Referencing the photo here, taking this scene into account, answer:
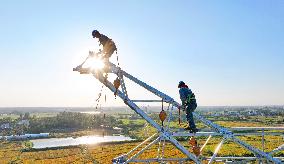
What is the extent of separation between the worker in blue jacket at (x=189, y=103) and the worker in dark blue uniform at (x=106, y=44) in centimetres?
225

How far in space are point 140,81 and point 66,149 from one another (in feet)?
201

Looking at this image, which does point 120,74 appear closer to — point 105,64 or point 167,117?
point 105,64

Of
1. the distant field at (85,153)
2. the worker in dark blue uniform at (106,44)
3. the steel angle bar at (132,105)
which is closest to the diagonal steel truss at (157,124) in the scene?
the steel angle bar at (132,105)

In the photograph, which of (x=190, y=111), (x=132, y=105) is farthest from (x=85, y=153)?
(x=190, y=111)

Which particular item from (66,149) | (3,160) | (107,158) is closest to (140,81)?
(107,158)

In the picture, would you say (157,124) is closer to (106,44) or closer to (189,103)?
(189,103)

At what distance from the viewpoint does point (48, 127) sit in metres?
118

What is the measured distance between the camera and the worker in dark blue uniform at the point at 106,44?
33.8 feet

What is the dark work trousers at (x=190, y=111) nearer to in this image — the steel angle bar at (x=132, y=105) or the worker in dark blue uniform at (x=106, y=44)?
the steel angle bar at (x=132, y=105)

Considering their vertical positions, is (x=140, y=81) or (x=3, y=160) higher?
(x=140, y=81)

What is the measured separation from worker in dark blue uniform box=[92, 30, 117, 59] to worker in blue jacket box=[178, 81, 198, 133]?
88.4 inches

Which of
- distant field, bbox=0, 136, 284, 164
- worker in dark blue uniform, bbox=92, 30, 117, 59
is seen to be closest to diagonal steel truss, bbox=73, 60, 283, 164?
worker in dark blue uniform, bbox=92, 30, 117, 59

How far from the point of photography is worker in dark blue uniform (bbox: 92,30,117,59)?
33.8ft

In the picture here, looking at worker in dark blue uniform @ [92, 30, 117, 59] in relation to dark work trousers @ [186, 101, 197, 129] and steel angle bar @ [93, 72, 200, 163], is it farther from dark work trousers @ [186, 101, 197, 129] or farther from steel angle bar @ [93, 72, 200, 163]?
dark work trousers @ [186, 101, 197, 129]
